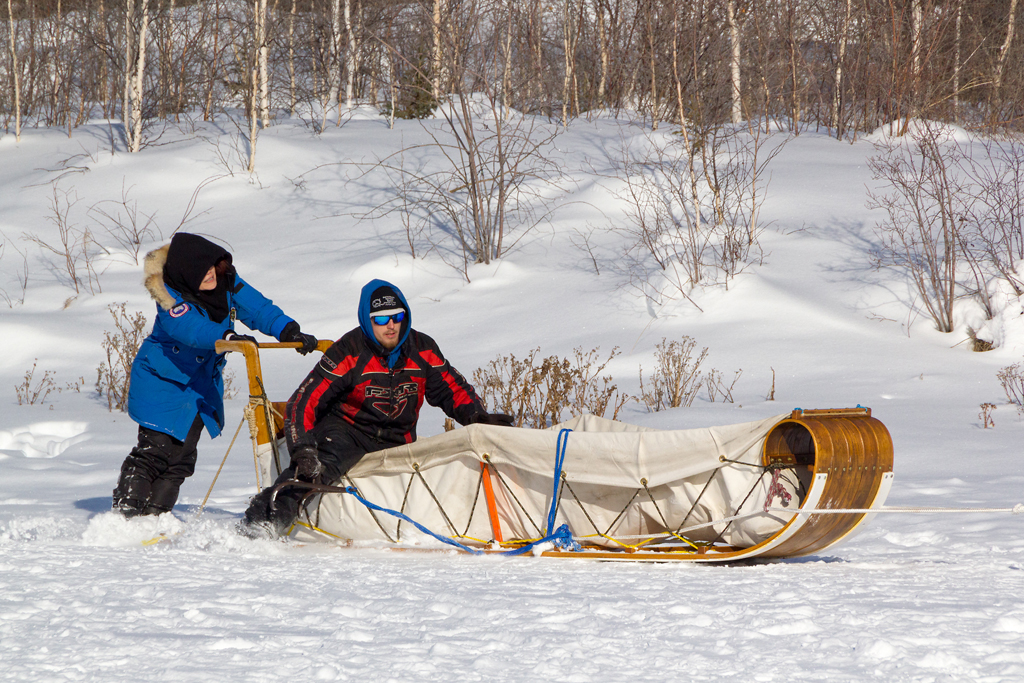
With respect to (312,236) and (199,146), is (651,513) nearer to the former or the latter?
(312,236)

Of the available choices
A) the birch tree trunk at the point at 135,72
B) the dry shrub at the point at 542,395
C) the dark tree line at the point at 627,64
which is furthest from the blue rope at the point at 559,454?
the birch tree trunk at the point at 135,72

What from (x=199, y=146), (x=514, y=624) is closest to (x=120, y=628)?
(x=514, y=624)

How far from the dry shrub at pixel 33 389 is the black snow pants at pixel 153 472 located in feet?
13.6

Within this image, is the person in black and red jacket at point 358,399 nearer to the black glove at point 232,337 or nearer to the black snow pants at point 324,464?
the black snow pants at point 324,464

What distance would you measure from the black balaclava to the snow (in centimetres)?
86

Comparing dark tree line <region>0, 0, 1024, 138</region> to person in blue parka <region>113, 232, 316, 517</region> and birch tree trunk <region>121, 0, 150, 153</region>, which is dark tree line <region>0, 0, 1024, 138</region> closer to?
birch tree trunk <region>121, 0, 150, 153</region>

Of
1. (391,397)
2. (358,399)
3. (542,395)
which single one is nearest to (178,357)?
(358,399)

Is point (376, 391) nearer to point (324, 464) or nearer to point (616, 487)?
point (324, 464)

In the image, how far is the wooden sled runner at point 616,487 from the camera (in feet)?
9.64

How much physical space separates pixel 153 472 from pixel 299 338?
0.78m

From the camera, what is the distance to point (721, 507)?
10.4ft

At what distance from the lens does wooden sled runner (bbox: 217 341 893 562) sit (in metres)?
2.94

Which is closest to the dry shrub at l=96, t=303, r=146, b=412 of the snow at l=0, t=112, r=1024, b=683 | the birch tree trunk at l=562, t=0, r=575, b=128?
the snow at l=0, t=112, r=1024, b=683

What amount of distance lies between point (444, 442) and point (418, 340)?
494mm
